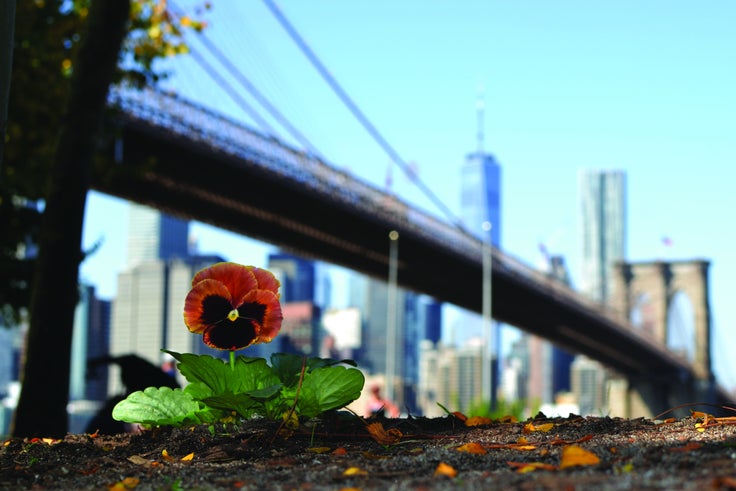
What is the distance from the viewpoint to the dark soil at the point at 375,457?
2.30 meters

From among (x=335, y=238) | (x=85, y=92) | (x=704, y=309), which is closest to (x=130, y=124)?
(x=335, y=238)

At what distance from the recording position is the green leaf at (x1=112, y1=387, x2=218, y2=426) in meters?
3.48

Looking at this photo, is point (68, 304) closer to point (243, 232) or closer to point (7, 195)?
point (7, 195)

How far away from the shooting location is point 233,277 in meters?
3.43

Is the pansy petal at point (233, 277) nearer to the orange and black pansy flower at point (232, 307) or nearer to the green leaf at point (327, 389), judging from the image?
the orange and black pansy flower at point (232, 307)

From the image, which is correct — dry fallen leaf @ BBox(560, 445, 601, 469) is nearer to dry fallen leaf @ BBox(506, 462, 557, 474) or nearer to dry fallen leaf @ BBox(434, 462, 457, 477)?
dry fallen leaf @ BBox(506, 462, 557, 474)

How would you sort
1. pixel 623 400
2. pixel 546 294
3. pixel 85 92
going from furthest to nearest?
pixel 623 400 < pixel 546 294 < pixel 85 92

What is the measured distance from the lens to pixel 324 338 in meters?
183

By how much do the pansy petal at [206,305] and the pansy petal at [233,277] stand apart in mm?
24

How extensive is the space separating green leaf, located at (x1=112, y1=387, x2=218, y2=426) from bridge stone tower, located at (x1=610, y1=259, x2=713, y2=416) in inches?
2194

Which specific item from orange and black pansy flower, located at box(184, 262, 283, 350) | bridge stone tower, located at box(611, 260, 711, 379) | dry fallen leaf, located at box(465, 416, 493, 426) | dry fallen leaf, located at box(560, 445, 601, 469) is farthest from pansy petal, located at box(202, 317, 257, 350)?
bridge stone tower, located at box(611, 260, 711, 379)

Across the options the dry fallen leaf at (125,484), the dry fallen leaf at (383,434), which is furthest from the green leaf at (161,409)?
the dry fallen leaf at (125,484)

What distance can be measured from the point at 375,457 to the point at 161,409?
37.4 inches

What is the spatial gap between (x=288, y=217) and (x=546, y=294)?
14.1 m
